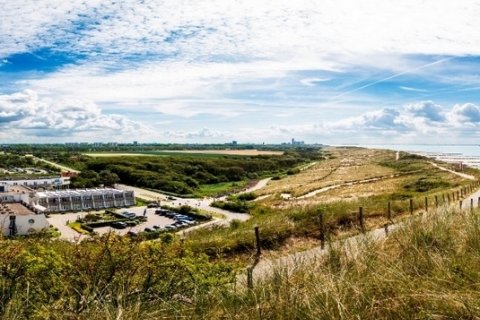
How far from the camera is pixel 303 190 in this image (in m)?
75.9

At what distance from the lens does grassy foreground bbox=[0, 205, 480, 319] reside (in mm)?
4138

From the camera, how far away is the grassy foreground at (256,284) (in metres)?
4.14

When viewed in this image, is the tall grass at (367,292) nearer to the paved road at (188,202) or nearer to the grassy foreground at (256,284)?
the grassy foreground at (256,284)

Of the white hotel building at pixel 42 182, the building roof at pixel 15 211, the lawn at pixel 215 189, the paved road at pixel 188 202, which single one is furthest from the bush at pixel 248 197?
the white hotel building at pixel 42 182

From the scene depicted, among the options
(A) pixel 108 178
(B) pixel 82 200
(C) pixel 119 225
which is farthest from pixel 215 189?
(C) pixel 119 225

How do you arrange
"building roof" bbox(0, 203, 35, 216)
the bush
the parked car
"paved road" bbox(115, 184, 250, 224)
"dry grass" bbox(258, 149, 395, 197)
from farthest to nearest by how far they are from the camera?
the bush < "dry grass" bbox(258, 149, 395, 197) < "paved road" bbox(115, 184, 250, 224) < the parked car < "building roof" bbox(0, 203, 35, 216)

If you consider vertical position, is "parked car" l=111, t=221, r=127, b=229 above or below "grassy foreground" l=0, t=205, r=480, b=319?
below

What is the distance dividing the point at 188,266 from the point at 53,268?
1860 millimetres

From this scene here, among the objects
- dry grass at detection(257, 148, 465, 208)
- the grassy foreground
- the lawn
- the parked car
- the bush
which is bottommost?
the lawn

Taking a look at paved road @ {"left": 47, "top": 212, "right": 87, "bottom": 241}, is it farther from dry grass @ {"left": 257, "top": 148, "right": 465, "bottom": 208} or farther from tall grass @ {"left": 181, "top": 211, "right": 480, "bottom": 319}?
tall grass @ {"left": 181, "top": 211, "right": 480, "bottom": 319}

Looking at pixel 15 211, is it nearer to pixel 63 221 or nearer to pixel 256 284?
pixel 63 221

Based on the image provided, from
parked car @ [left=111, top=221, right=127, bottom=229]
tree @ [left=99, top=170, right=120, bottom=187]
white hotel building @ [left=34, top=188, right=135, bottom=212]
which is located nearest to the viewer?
parked car @ [left=111, top=221, right=127, bottom=229]

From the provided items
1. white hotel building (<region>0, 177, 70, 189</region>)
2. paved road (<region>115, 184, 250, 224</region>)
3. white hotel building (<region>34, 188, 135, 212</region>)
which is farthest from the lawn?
white hotel building (<region>0, 177, 70, 189</region>)

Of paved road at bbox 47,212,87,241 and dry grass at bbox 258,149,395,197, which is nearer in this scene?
paved road at bbox 47,212,87,241
